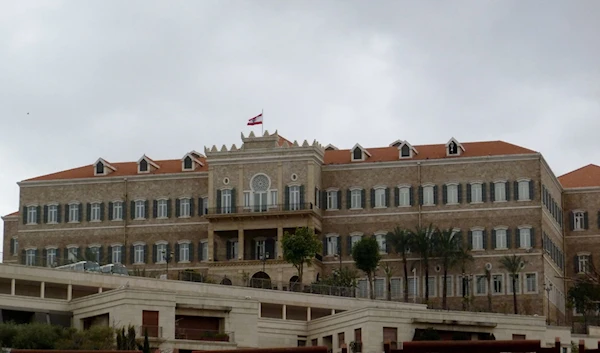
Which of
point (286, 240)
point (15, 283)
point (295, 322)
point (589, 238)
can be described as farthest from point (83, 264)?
point (589, 238)

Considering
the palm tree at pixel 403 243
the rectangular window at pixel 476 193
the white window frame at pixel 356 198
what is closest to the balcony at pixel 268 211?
the white window frame at pixel 356 198

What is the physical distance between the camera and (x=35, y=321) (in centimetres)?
6850

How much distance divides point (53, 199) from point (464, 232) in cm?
2670

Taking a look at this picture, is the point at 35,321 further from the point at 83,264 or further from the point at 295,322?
the point at 295,322

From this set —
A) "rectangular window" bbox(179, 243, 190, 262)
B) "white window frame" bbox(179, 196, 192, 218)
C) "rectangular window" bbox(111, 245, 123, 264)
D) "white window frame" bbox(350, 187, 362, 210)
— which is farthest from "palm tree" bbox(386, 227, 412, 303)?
"rectangular window" bbox(111, 245, 123, 264)

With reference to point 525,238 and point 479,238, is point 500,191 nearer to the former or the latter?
point 479,238

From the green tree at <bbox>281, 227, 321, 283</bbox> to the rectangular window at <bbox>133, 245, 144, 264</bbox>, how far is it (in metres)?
11.6

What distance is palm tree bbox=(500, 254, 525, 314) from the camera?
89.1m

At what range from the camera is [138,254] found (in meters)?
96.3

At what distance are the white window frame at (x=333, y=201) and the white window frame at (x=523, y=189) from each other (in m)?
11.1

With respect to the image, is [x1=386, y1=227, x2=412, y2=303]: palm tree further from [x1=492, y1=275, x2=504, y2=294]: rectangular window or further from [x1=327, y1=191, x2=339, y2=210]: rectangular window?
[x1=492, y1=275, x2=504, y2=294]: rectangular window

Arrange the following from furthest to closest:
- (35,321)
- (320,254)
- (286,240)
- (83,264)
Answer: (320,254) < (286,240) < (83,264) < (35,321)

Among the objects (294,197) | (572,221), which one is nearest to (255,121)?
(294,197)

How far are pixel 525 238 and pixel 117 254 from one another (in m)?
25.5
